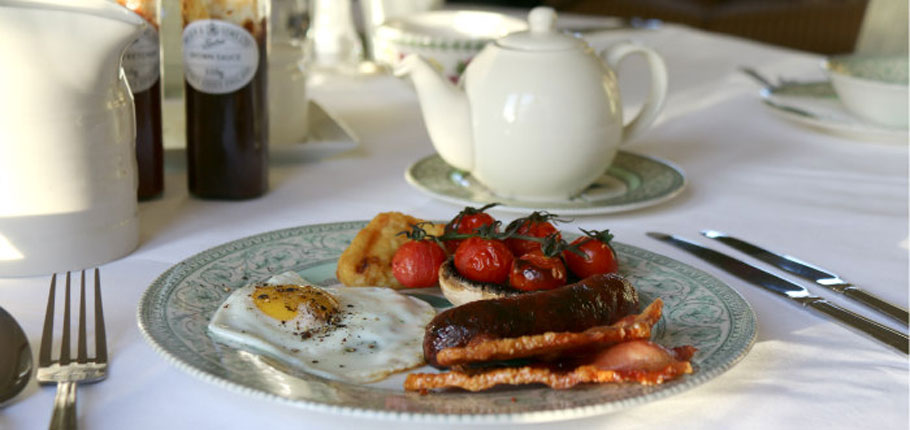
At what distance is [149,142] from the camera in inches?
45.3

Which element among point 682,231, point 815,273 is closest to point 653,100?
point 682,231

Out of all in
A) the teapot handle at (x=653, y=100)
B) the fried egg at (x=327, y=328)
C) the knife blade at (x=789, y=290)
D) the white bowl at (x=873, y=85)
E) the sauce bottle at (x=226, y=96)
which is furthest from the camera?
the white bowl at (x=873, y=85)

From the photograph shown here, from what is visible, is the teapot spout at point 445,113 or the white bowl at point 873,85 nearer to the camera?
the teapot spout at point 445,113

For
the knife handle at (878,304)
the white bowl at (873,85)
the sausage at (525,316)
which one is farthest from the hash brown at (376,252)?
the white bowl at (873,85)

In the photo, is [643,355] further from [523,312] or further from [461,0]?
[461,0]

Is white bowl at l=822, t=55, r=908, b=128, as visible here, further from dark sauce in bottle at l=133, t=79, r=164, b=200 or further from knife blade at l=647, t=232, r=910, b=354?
dark sauce in bottle at l=133, t=79, r=164, b=200

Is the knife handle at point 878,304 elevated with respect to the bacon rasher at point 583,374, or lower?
lower

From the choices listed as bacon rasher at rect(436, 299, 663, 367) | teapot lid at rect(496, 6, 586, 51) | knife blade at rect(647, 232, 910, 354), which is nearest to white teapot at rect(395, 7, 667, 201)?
teapot lid at rect(496, 6, 586, 51)

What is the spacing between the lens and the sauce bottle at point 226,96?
1.08 metres

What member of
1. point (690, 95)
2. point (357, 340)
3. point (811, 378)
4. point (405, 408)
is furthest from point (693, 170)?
point (405, 408)

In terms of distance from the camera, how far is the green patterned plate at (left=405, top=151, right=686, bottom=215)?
3.84 feet

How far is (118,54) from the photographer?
0.92 m

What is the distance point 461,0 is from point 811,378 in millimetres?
2702

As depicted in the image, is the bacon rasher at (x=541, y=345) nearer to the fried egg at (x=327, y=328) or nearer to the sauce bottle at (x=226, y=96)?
the fried egg at (x=327, y=328)
